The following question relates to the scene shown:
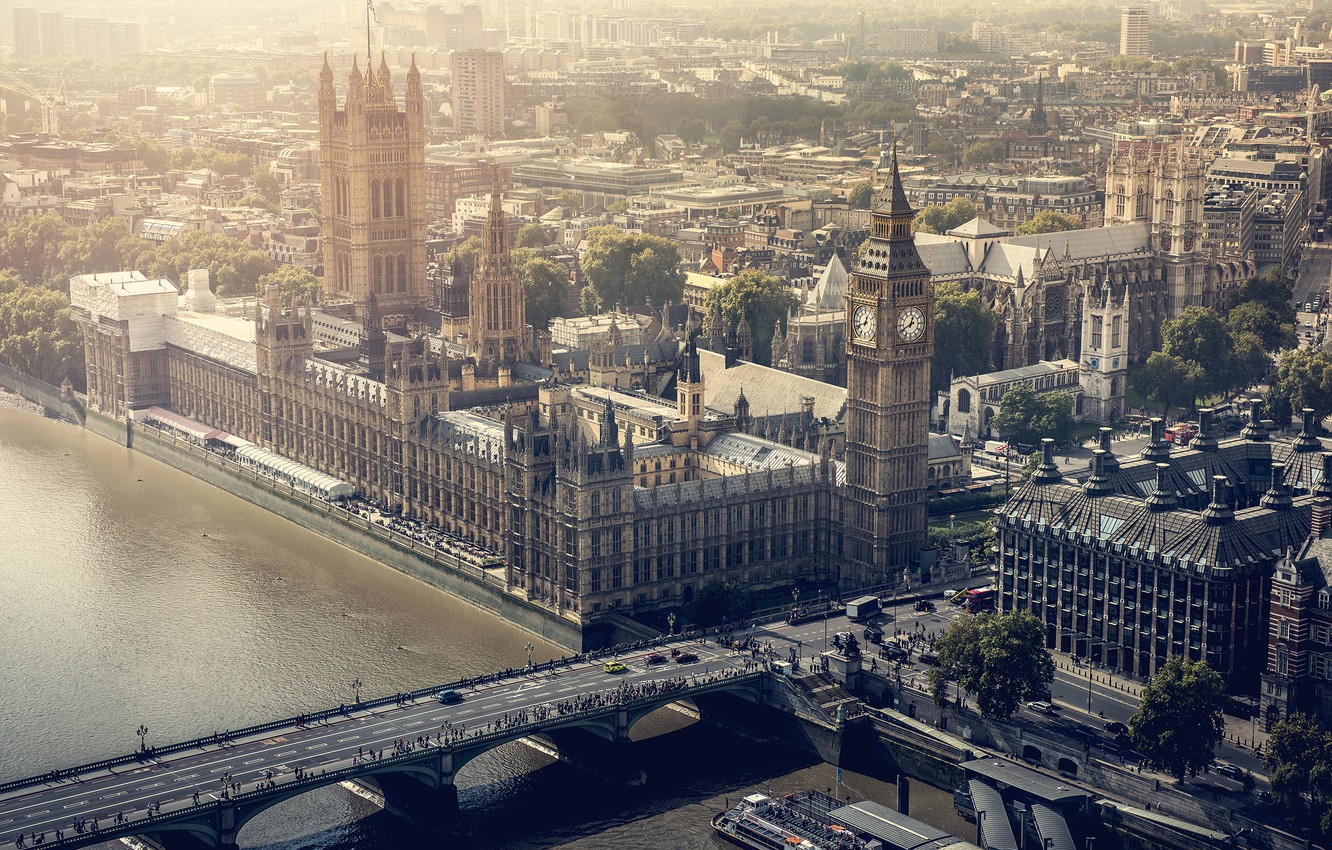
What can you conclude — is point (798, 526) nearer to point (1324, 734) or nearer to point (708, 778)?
point (708, 778)

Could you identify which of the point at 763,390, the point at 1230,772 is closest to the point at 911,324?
the point at 763,390

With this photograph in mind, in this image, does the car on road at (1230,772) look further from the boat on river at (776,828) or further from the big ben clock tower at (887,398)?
the big ben clock tower at (887,398)

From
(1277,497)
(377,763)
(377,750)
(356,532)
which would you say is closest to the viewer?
(377,763)

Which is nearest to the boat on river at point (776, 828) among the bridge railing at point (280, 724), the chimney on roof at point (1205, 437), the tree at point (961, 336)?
the bridge railing at point (280, 724)

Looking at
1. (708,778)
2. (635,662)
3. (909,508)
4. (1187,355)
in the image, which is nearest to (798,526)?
(909,508)

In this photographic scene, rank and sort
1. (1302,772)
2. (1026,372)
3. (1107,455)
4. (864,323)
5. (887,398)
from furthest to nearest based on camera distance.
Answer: (1026,372) → (864,323) → (887,398) → (1107,455) → (1302,772)

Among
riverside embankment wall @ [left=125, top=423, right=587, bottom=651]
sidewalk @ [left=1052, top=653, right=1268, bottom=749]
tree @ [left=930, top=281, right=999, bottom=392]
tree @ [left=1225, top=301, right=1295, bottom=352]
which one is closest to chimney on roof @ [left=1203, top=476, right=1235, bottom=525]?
sidewalk @ [left=1052, top=653, right=1268, bottom=749]

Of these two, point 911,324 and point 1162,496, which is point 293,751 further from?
point 1162,496
